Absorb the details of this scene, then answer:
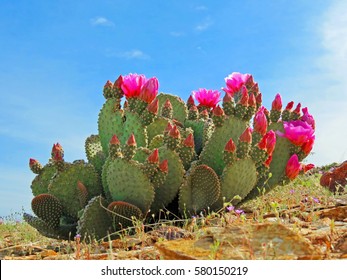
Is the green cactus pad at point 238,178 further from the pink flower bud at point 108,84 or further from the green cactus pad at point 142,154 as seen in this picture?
the pink flower bud at point 108,84

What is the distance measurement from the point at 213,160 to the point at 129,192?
35.2 inches

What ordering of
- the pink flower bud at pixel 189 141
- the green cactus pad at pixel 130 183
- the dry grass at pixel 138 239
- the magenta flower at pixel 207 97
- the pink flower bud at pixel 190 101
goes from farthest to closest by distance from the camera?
the pink flower bud at pixel 190 101 → the magenta flower at pixel 207 97 → the pink flower bud at pixel 189 141 → the green cactus pad at pixel 130 183 → the dry grass at pixel 138 239

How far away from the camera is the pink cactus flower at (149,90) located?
15.9 ft

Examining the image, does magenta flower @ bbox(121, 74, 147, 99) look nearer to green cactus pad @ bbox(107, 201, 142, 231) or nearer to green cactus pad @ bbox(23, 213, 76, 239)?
green cactus pad @ bbox(107, 201, 142, 231)

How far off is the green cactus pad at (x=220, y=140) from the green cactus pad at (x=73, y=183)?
1115mm

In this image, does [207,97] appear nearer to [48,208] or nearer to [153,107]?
[153,107]

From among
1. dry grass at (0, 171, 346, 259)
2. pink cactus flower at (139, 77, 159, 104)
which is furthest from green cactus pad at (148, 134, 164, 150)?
dry grass at (0, 171, 346, 259)

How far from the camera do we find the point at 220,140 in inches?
200

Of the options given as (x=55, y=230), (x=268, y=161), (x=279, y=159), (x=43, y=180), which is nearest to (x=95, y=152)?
(x=43, y=180)

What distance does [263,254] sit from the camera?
2.78 metres

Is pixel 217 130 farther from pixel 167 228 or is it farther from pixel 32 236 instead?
pixel 32 236

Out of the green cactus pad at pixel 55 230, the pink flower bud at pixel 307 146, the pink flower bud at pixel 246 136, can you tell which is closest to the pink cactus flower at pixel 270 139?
the pink flower bud at pixel 246 136

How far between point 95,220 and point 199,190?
37.6 inches
